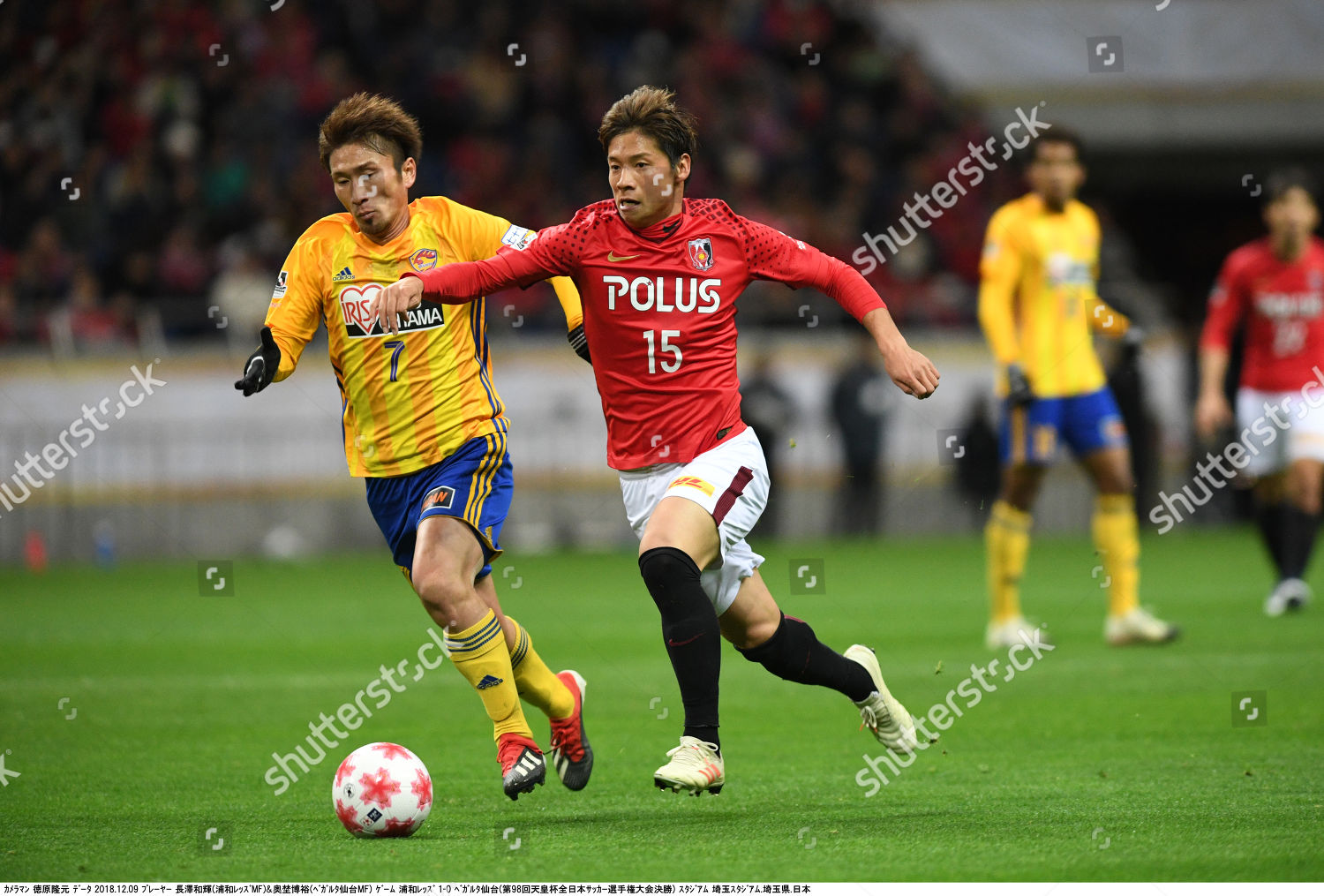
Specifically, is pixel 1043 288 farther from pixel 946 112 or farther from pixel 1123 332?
pixel 946 112

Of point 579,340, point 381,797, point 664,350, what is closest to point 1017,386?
point 579,340

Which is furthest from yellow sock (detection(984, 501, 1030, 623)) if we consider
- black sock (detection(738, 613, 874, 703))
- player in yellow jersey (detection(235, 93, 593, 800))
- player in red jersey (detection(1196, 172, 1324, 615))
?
player in yellow jersey (detection(235, 93, 593, 800))

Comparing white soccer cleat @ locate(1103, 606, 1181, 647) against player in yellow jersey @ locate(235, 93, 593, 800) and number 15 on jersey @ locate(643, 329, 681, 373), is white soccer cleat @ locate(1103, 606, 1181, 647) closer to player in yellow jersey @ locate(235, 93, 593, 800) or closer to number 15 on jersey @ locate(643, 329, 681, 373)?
player in yellow jersey @ locate(235, 93, 593, 800)

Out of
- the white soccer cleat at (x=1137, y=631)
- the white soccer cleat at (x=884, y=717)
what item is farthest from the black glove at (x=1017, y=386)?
the white soccer cleat at (x=884, y=717)

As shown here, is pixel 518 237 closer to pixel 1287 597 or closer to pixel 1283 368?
pixel 1283 368

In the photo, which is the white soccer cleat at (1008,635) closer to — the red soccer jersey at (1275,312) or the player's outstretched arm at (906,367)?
the red soccer jersey at (1275,312)

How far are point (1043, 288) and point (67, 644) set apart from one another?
20.7 ft

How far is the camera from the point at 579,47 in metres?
21.5

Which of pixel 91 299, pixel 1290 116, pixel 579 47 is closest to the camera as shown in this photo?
pixel 91 299

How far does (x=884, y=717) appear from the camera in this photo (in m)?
5.61

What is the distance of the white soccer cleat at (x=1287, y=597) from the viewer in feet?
34.0

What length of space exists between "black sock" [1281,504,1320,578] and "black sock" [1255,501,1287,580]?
0.16ft

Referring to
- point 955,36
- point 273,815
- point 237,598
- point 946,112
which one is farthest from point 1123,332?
point 955,36

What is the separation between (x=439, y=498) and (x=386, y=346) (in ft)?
1.90
